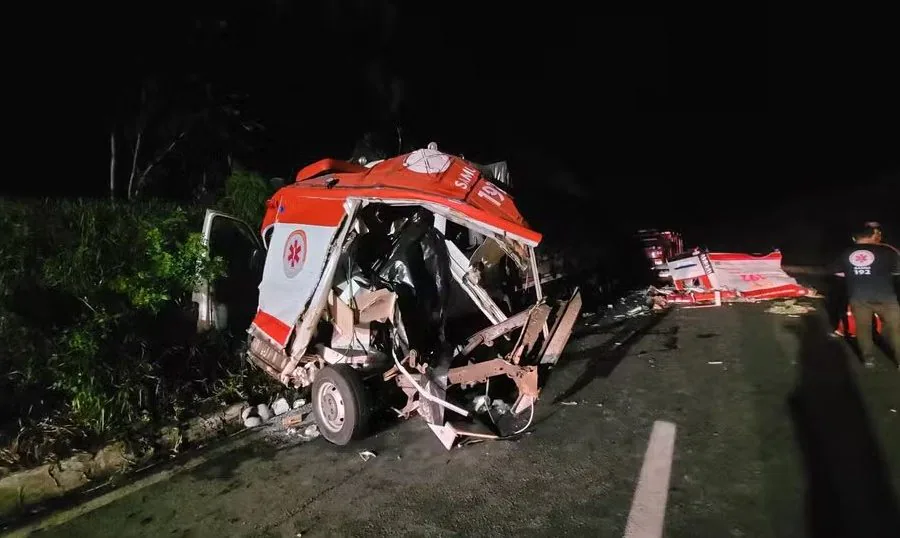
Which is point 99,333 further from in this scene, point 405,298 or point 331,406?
point 405,298

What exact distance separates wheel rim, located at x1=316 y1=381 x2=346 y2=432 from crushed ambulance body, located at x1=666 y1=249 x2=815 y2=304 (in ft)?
23.5

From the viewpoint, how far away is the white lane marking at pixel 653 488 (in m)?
3.50

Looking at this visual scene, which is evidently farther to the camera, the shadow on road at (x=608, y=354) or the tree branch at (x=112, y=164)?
the tree branch at (x=112, y=164)

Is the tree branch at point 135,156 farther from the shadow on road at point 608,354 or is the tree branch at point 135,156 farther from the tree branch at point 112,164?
the shadow on road at point 608,354

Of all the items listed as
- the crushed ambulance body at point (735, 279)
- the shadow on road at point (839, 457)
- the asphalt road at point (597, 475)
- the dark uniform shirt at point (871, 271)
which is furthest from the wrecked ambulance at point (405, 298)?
the crushed ambulance body at point (735, 279)

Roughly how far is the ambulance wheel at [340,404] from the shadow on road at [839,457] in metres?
3.21

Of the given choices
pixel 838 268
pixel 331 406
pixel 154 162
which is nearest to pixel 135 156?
pixel 154 162

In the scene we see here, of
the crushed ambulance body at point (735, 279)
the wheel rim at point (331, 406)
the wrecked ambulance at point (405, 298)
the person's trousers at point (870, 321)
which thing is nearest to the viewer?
the wrecked ambulance at point (405, 298)

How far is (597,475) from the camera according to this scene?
421 cm

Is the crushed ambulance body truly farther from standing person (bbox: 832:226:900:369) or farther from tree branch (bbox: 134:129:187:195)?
tree branch (bbox: 134:129:187:195)

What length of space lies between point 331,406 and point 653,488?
8.88ft

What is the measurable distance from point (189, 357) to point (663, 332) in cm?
625

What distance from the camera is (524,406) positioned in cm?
501

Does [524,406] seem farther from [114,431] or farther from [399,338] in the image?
[114,431]
